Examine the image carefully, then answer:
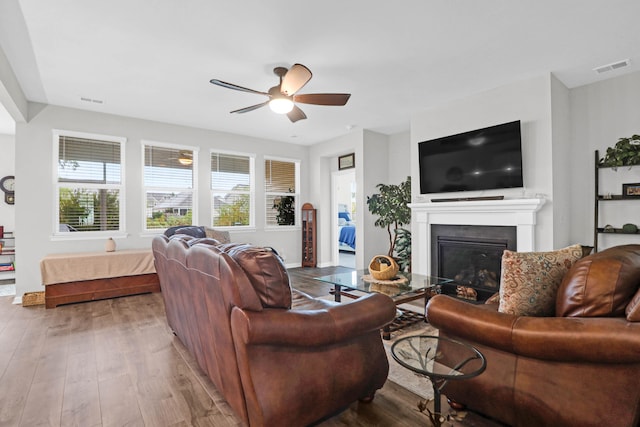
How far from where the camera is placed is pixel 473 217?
415 centimetres

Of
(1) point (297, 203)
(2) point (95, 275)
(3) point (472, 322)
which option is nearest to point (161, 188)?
(2) point (95, 275)

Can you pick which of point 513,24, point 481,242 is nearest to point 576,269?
point 513,24

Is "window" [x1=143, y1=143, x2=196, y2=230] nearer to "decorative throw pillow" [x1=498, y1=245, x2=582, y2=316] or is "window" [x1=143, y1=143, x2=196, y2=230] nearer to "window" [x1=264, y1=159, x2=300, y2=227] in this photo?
"window" [x1=264, y1=159, x2=300, y2=227]

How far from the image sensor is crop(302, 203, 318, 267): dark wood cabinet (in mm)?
6860

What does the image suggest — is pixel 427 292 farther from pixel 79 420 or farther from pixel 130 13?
pixel 130 13

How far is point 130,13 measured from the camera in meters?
2.49

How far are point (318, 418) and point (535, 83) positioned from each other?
408 centimetres

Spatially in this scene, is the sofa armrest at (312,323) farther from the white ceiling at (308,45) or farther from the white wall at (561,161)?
the white wall at (561,161)

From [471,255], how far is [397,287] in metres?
1.76

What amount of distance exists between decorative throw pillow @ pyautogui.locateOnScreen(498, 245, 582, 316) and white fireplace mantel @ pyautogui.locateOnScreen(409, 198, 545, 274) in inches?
82.2

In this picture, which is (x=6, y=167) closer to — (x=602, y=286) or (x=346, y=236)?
(x=346, y=236)

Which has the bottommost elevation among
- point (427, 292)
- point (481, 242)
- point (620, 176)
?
point (427, 292)

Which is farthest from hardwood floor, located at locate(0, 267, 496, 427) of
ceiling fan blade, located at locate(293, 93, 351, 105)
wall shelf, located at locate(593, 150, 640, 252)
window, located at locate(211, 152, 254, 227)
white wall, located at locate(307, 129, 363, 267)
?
white wall, located at locate(307, 129, 363, 267)

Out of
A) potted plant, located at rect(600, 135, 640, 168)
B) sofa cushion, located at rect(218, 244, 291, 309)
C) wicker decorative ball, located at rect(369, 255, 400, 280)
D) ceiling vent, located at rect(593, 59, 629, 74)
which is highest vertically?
ceiling vent, located at rect(593, 59, 629, 74)
